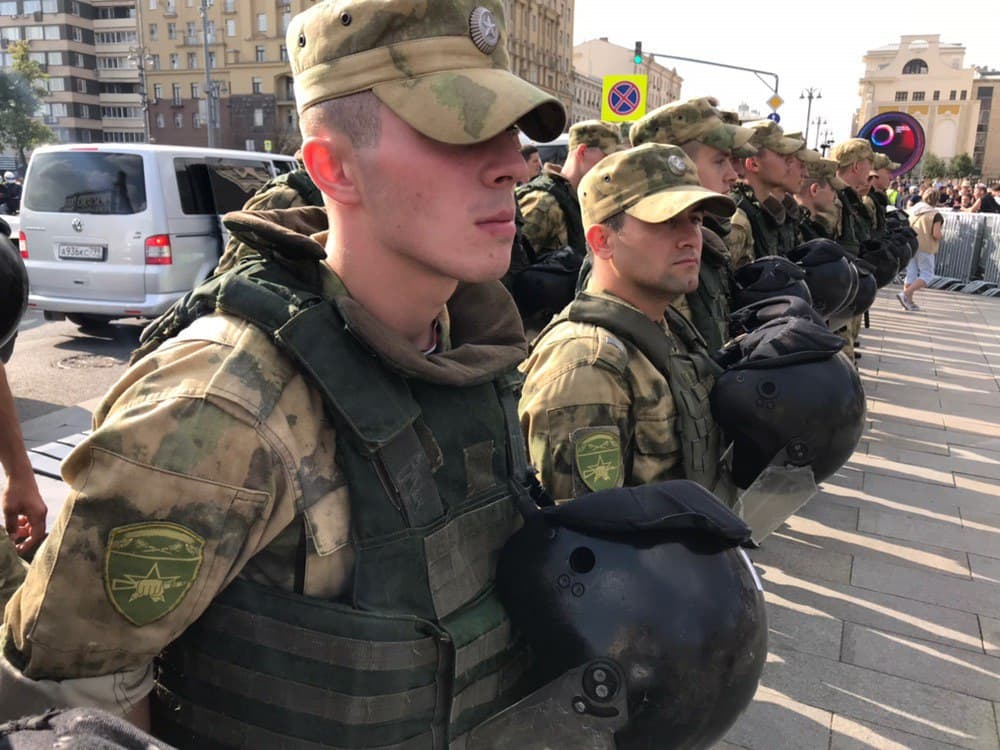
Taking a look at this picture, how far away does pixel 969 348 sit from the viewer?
9.78 metres

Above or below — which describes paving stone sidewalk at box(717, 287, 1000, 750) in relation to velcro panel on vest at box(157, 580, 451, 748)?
below

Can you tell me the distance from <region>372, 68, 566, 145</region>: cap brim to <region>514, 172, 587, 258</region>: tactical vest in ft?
14.6

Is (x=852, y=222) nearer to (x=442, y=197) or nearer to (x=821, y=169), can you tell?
(x=821, y=169)

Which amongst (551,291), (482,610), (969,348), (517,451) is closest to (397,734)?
(482,610)

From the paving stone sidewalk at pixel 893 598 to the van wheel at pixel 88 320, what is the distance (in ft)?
23.7

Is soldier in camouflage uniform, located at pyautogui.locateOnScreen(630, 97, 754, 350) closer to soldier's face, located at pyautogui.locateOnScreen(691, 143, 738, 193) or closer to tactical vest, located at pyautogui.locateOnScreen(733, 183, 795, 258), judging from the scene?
soldier's face, located at pyautogui.locateOnScreen(691, 143, 738, 193)

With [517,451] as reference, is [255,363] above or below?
above

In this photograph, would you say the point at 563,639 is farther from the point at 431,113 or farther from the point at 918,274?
the point at 918,274

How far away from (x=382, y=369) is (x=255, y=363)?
0.21 m

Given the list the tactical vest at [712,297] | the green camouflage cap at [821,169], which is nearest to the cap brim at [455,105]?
the tactical vest at [712,297]

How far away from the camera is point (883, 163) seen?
31.9 ft

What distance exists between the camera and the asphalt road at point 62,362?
21.3 ft

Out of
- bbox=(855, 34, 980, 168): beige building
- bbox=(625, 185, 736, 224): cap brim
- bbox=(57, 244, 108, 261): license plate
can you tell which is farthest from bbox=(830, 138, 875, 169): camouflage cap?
bbox=(855, 34, 980, 168): beige building

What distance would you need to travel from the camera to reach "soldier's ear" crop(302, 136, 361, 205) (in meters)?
1.28
